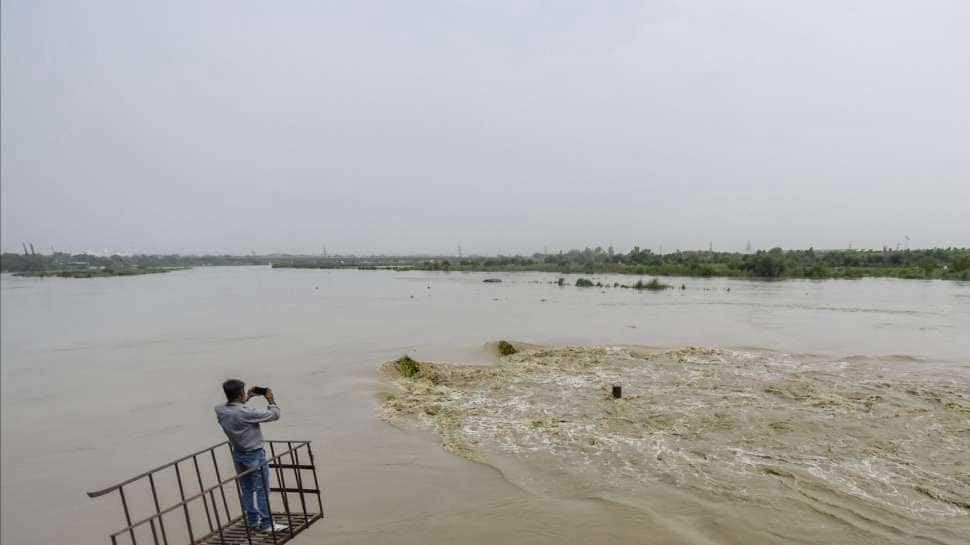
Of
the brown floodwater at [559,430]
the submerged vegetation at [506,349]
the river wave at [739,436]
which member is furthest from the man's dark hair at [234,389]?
the submerged vegetation at [506,349]

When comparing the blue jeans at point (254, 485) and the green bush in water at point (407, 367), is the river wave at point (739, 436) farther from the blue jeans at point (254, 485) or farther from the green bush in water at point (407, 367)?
the blue jeans at point (254, 485)

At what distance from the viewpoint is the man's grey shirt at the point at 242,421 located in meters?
4.43

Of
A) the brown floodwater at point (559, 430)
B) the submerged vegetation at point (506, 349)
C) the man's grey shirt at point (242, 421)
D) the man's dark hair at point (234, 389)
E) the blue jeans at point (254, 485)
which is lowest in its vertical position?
the brown floodwater at point (559, 430)

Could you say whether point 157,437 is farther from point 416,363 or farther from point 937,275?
point 937,275

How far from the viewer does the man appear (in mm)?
4441

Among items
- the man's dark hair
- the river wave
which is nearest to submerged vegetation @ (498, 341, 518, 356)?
the river wave

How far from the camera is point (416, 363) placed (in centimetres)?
1605

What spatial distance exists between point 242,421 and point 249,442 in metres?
0.27

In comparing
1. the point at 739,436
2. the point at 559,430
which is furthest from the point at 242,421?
the point at 739,436

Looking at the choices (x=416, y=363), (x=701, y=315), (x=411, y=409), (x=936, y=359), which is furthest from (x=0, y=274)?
(x=701, y=315)

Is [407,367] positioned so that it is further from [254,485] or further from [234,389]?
[234,389]

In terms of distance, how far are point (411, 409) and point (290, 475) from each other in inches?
147

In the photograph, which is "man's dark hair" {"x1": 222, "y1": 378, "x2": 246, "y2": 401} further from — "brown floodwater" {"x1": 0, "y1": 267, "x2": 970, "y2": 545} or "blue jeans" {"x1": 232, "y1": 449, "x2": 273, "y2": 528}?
"brown floodwater" {"x1": 0, "y1": 267, "x2": 970, "y2": 545}

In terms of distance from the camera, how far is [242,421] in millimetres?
4441
